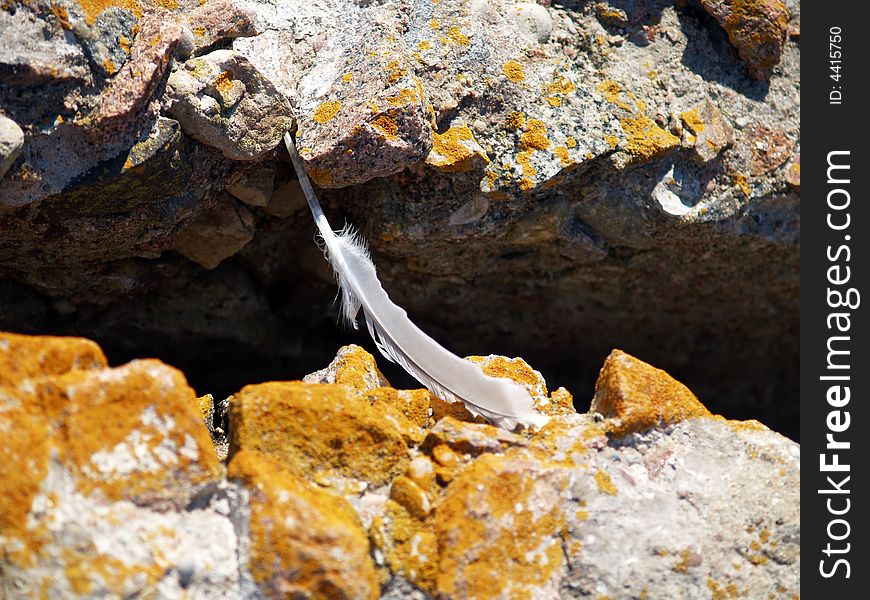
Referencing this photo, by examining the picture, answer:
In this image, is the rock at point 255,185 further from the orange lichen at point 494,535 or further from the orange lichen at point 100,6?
the orange lichen at point 494,535

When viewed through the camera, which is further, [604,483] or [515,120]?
[515,120]

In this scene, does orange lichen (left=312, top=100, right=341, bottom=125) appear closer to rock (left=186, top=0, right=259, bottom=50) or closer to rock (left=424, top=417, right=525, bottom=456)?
rock (left=186, top=0, right=259, bottom=50)

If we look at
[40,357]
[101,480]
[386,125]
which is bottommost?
[101,480]

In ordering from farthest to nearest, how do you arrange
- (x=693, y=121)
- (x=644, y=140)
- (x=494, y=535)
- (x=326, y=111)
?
(x=693, y=121)
(x=644, y=140)
(x=326, y=111)
(x=494, y=535)

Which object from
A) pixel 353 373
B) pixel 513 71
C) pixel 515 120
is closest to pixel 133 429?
Result: pixel 353 373

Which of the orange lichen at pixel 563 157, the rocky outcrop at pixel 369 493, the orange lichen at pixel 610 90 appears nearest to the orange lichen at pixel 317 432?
the rocky outcrop at pixel 369 493

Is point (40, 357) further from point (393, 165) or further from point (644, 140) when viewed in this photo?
point (644, 140)

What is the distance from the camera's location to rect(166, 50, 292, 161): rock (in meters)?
2.52

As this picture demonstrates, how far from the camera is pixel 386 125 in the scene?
260 centimetres

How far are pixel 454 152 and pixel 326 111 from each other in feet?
1.49

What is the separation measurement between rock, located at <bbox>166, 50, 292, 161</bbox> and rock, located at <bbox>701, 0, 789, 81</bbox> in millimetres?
1686

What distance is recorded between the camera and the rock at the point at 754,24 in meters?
3.05

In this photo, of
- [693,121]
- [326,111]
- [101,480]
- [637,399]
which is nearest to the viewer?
[101,480]

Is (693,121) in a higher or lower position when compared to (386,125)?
lower
